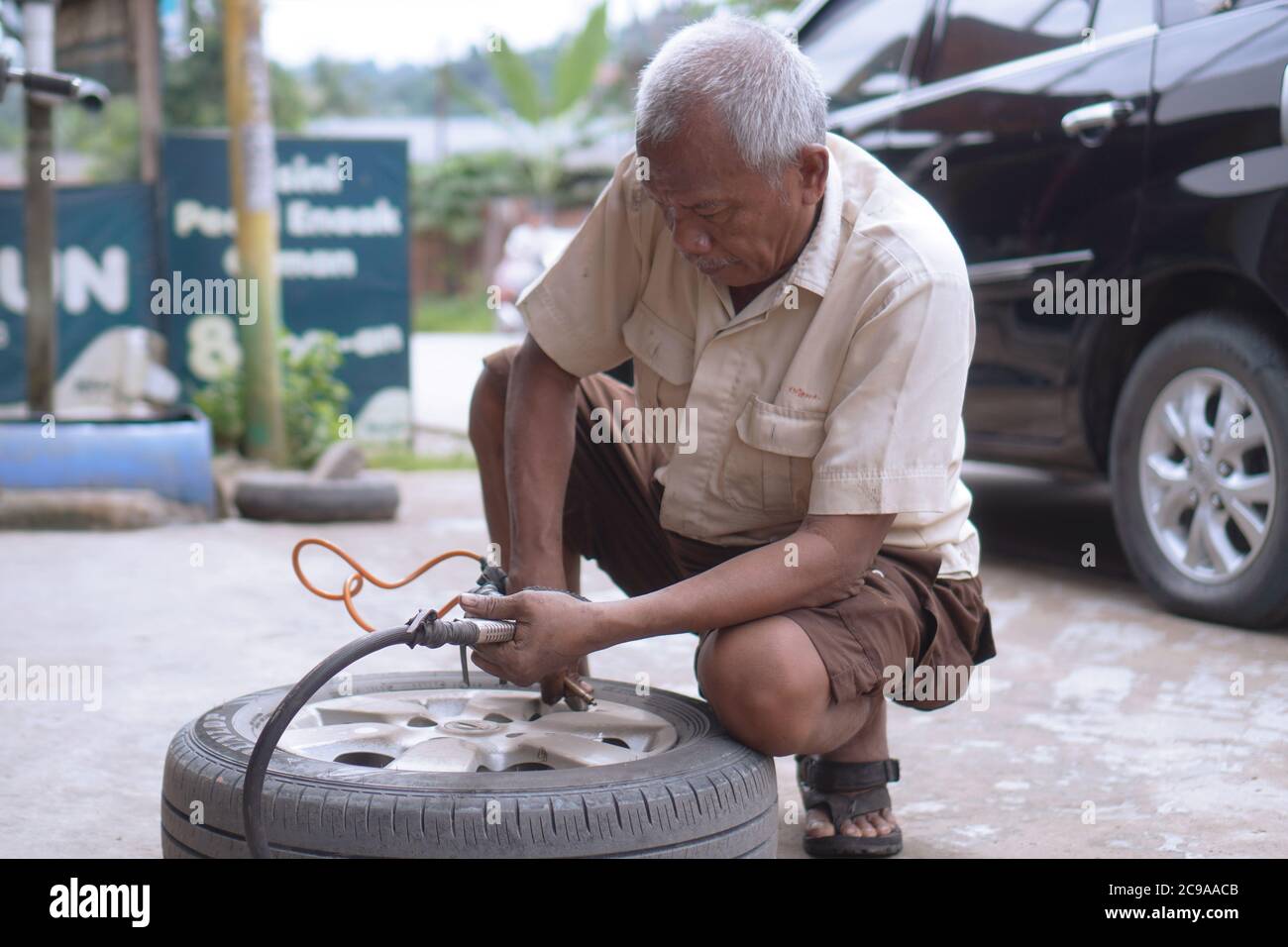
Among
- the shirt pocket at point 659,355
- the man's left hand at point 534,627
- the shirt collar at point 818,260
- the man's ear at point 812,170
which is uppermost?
the man's ear at point 812,170

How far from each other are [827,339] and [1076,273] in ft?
6.11

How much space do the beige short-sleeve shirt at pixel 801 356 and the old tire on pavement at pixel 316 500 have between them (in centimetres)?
283

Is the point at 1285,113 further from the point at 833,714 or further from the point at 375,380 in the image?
the point at 375,380

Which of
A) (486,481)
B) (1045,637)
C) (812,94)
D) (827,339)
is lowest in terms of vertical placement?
(1045,637)

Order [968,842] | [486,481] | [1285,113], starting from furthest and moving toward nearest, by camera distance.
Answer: [1285,113] → [486,481] → [968,842]

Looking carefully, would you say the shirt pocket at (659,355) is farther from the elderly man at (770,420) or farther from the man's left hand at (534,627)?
the man's left hand at (534,627)

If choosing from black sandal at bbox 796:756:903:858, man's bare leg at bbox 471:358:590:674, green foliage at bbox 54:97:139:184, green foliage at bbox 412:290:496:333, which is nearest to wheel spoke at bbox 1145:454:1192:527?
black sandal at bbox 796:756:903:858

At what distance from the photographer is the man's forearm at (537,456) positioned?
90.3 inches

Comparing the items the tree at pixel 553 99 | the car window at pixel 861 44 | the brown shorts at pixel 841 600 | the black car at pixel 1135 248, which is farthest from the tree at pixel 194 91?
the brown shorts at pixel 841 600

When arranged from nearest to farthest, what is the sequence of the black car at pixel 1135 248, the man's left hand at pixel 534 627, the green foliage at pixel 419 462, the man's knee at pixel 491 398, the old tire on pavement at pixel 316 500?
the man's left hand at pixel 534 627
the man's knee at pixel 491 398
the black car at pixel 1135 248
the old tire on pavement at pixel 316 500
the green foliage at pixel 419 462

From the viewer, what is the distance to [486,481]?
260cm

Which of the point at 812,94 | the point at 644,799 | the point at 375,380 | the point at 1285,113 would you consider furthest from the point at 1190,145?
the point at 375,380

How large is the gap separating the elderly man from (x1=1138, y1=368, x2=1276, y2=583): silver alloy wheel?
52.6 inches
